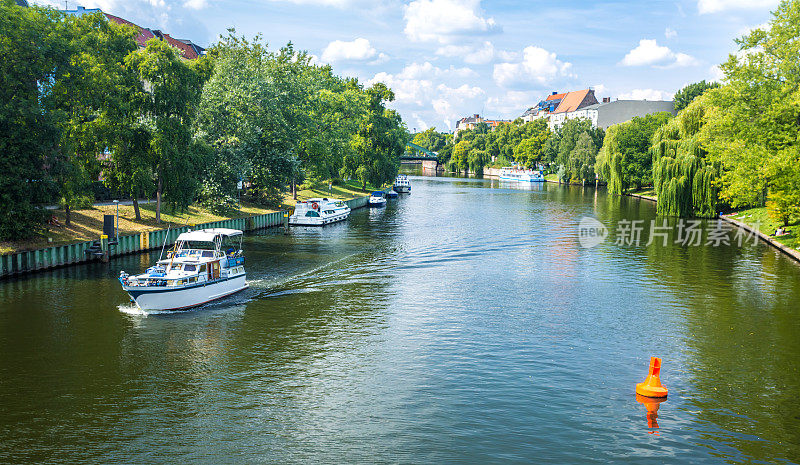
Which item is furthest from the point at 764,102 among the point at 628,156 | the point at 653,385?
the point at 628,156

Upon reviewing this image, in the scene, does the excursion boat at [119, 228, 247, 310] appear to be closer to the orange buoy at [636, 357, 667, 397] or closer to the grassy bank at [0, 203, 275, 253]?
the grassy bank at [0, 203, 275, 253]

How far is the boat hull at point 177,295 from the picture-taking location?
34.9 metres

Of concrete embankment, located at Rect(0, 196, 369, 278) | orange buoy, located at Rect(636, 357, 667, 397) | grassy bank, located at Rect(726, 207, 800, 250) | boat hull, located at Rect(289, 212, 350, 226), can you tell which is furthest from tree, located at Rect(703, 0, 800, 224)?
concrete embankment, located at Rect(0, 196, 369, 278)

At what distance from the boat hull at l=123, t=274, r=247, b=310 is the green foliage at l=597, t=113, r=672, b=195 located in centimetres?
10413

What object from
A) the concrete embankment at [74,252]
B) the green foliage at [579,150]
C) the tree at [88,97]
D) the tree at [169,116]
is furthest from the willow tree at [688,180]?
the green foliage at [579,150]

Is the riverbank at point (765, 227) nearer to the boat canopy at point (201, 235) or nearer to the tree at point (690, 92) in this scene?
the boat canopy at point (201, 235)

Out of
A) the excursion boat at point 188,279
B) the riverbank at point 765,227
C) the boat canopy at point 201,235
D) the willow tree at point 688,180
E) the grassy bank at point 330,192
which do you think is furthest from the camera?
the grassy bank at point 330,192

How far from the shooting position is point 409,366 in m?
27.7

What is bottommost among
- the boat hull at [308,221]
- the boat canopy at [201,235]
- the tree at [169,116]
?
the boat hull at [308,221]

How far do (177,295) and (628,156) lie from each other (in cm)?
11445

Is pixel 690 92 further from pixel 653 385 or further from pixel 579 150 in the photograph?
pixel 653 385

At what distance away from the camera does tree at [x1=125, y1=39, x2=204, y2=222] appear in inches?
2206

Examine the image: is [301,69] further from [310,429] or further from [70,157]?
[310,429]

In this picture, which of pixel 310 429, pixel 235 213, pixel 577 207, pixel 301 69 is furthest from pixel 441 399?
pixel 577 207
